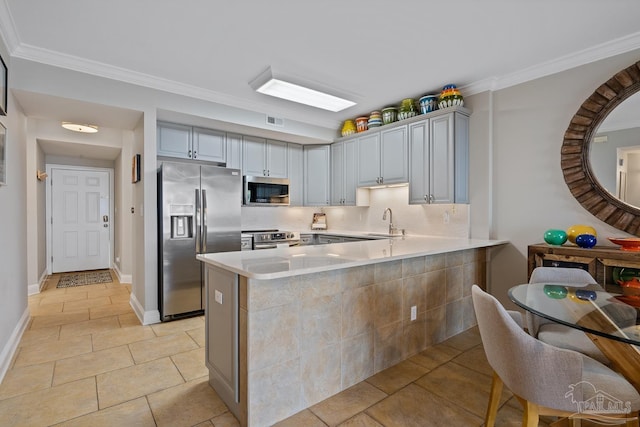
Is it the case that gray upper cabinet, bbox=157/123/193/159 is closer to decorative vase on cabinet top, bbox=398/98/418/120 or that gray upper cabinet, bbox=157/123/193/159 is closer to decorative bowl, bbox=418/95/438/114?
decorative vase on cabinet top, bbox=398/98/418/120

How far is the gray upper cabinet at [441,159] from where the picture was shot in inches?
141

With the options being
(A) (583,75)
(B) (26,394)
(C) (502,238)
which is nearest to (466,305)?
(C) (502,238)

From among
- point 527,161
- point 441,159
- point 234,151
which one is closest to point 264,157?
point 234,151

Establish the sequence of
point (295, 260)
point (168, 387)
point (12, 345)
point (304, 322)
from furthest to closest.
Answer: point (12, 345) → point (168, 387) → point (295, 260) → point (304, 322)

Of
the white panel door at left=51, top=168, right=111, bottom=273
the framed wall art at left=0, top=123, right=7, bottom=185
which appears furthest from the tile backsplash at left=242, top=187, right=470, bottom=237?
the white panel door at left=51, top=168, right=111, bottom=273

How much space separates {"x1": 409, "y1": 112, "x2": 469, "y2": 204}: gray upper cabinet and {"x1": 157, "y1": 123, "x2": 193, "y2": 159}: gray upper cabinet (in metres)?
2.79

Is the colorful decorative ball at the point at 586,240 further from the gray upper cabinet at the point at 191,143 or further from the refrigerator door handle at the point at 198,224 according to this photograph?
the gray upper cabinet at the point at 191,143

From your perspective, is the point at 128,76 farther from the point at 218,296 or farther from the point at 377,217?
the point at 377,217

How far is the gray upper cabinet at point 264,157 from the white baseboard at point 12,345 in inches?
113

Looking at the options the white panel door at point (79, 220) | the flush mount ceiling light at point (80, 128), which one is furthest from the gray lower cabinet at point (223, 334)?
the white panel door at point (79, 220)

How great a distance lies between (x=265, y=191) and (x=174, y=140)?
1.38 meters

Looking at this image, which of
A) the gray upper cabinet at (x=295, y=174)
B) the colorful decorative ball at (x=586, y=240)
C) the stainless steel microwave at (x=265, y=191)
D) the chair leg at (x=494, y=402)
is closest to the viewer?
the chair leg at (x=494, y=402)

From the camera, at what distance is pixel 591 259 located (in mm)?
2596

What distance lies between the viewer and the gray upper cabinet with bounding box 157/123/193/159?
12.7ft
